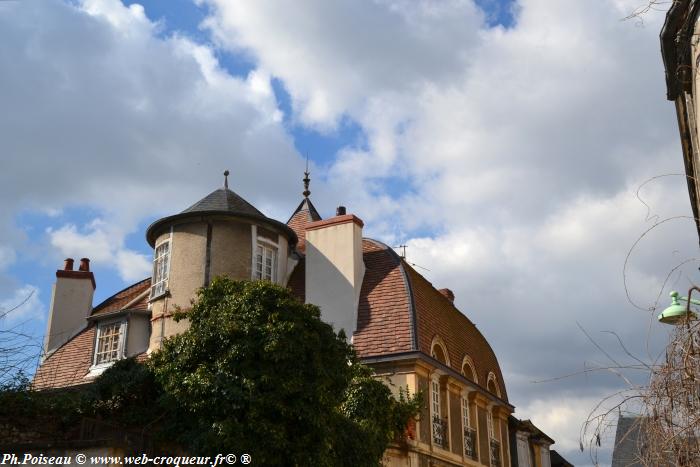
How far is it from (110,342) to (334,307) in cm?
→ 594

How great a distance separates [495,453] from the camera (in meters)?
24.1

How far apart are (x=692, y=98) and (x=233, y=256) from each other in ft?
Answer: 41.4

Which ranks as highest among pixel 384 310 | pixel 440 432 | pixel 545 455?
pixel 384 310

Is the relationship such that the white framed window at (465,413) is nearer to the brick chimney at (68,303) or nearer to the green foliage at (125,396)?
the green foliage at (125,396)

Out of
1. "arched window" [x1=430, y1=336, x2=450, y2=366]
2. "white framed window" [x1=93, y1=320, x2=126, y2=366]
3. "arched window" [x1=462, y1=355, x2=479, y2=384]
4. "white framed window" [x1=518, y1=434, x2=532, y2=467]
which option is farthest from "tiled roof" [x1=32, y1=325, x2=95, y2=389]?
"white framed window" [x1=518, y1=434, x2=532, y2=467]

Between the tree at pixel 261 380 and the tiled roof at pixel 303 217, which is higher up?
the tiled roof at pixel 303 217

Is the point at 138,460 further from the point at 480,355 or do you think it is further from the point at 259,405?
the point at 480,355

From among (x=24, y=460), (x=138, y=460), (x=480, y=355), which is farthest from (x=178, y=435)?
(x=480, y=355)

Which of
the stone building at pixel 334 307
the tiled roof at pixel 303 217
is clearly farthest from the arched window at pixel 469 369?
the tiled roof at pixel 303 217

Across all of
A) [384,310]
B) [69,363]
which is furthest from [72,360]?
[384,310]

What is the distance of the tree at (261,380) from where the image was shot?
A: 13.6 meters

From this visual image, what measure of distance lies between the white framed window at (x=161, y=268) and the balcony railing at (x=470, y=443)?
9051 mm

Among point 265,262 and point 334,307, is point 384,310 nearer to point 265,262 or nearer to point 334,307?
point 334,307

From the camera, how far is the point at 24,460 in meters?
12.4
